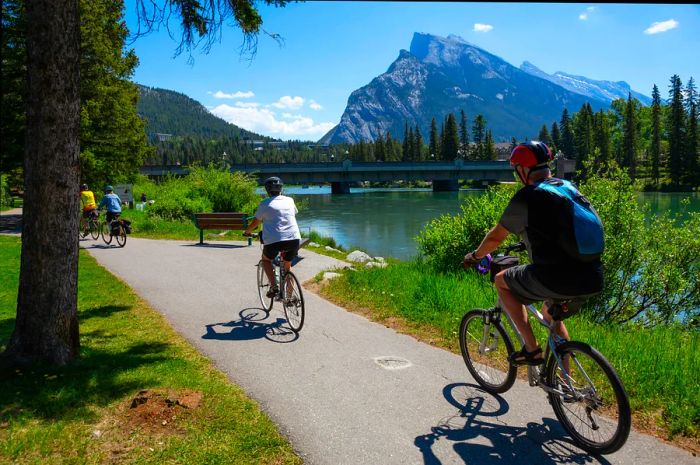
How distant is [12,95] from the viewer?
21.8 meters

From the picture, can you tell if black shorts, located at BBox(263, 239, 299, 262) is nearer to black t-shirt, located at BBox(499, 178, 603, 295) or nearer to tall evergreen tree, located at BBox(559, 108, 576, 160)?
black t-shirt, located at BBox(499, 178, 603, 295)

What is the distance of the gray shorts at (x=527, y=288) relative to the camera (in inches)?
140

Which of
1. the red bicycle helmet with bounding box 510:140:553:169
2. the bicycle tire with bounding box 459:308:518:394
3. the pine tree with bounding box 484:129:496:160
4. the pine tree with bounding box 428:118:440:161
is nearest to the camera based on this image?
the red bicycle helmet with bounding box 510:140:553:169

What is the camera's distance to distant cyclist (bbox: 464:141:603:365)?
3361 mm

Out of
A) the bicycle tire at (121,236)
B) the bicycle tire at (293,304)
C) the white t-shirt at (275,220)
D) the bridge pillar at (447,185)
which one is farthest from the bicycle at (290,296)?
the bridge pillar at (447,185)

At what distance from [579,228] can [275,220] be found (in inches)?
171

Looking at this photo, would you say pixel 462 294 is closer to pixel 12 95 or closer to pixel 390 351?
pixel 390 351

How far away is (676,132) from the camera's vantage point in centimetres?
7781

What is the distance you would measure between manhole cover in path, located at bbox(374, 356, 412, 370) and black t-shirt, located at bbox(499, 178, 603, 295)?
221 cm

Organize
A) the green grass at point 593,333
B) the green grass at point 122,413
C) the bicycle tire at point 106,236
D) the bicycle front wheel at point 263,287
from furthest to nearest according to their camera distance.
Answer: the bicycle tire at point 106,236 → the bicycle front wheel at point 263,287 → the green grass at point 593,333 → the green grass at point 122,413

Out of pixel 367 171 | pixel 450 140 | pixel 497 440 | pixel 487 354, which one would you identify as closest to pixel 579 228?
pixel 497 440

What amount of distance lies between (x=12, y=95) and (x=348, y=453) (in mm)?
24305

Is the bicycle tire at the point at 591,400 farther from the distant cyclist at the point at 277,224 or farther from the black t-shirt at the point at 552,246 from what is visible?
the distant cyclist at the point at 277,224

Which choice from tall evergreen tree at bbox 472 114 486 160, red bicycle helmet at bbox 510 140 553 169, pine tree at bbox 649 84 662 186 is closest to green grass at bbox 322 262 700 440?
red bicycle helmet at bbox 510 140 553 169
